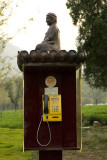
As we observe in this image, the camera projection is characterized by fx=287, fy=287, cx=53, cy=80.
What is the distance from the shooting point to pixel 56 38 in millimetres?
6164

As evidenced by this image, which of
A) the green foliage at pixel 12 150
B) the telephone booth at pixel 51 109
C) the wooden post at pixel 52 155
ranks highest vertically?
the telephone booth at pixel 51 109

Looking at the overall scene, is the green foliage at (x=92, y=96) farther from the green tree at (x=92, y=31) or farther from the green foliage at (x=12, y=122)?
the green tree at (x=92, y=31)

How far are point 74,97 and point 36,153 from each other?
4209 mm

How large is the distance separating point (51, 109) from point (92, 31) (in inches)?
406

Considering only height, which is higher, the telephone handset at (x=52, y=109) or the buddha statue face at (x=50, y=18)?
the buddha statue face at (x=50, y=18)

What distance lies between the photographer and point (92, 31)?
15.3 metres

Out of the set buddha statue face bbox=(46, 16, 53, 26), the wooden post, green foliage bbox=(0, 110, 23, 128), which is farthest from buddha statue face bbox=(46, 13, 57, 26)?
green foliage bbox=(0, 110, 23, 128)

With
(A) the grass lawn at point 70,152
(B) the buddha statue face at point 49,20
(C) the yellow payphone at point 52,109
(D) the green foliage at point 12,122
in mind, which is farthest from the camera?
(D) the green foliage at point 12,122

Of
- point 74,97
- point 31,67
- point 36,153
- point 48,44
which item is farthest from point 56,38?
point 36,153

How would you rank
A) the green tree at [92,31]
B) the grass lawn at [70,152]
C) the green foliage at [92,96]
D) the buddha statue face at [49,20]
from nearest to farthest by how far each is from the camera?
the buddha statue face at [49,20] < the grass lawn at [70,152] < the green tree at [92,31] < the green foliage at [92,96]

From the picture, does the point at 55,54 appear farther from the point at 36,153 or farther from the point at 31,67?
the point at 36,153

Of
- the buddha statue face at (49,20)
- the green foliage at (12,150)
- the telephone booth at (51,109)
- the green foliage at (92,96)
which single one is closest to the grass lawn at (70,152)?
the green foliage at (12,150)

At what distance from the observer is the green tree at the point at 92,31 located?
47.9 ft

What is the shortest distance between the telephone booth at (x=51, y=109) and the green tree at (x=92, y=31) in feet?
28.7
